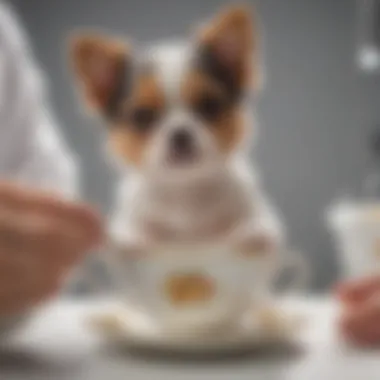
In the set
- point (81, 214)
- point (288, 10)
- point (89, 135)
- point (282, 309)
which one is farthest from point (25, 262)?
point (288, 10)

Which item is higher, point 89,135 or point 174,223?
point 89,135

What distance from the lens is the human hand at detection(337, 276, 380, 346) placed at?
1.15 feet

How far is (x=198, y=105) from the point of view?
0.45 m

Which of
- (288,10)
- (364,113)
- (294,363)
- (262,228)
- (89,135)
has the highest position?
(288,10)

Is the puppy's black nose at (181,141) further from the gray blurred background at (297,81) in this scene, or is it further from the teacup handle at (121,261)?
the gray blurred background at (297,81)

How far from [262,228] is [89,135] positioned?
517 mm

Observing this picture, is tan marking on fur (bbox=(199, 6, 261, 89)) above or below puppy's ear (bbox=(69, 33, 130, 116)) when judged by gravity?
above

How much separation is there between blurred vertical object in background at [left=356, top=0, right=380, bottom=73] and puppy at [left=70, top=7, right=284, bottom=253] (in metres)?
0.49

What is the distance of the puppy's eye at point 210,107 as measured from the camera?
0.45 meters

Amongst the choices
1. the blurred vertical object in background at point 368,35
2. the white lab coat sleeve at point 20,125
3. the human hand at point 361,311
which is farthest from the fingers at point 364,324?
the blurred vertical object in background at point 368,35

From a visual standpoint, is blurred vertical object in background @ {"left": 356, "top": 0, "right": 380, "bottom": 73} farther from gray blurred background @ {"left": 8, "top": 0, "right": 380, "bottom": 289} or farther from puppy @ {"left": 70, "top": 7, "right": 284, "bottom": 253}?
puppy @ {"left": 70, "top": 7, "right": 284, "bottom": 253}

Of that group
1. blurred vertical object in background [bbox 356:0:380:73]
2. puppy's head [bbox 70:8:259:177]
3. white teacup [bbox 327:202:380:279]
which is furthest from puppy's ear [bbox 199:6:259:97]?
blurred vertical object in background [bbox 356:0:380:73]

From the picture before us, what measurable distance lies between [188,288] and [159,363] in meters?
0.04

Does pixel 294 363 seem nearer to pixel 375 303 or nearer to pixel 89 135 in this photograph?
pixel 375 303
